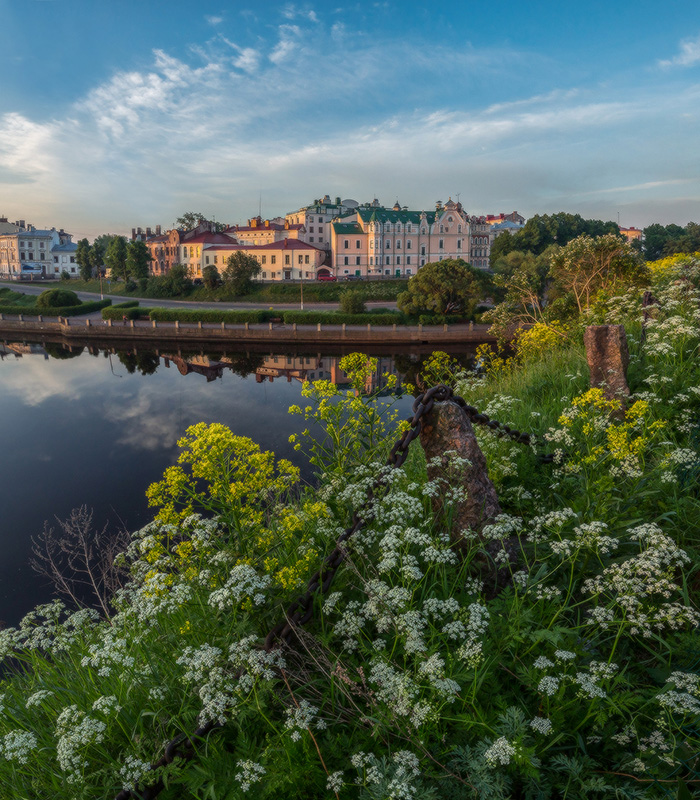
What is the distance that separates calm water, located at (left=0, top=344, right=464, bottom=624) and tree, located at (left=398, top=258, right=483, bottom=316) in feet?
32.6

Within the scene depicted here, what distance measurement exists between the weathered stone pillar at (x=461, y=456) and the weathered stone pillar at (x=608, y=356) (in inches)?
77.8

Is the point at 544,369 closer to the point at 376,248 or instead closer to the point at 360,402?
the point at 360,402

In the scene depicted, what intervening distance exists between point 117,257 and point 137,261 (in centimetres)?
470

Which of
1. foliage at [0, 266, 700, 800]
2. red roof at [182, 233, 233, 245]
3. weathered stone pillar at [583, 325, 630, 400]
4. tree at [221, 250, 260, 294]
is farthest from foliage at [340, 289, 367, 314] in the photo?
red roof at [182, 233, 233, 245]

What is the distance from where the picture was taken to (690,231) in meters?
92.5

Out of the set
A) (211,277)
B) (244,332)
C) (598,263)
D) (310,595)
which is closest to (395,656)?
(310,595)

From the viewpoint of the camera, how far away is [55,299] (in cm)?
5081

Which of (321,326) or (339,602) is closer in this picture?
(339,602)

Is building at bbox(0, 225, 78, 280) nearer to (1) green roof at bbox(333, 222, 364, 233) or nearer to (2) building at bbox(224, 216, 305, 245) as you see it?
(2) building at bbox(224, 216, 305, 245)

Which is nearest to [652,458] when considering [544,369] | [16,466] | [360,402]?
[360,402]

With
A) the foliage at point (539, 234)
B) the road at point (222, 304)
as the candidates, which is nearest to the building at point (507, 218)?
the foliage at point (539, 234)

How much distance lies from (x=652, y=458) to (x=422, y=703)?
97.2 inches

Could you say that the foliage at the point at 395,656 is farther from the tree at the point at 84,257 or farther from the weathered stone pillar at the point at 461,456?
the tree at the point at 84,257

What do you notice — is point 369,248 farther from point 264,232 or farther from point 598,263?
point 598,263
